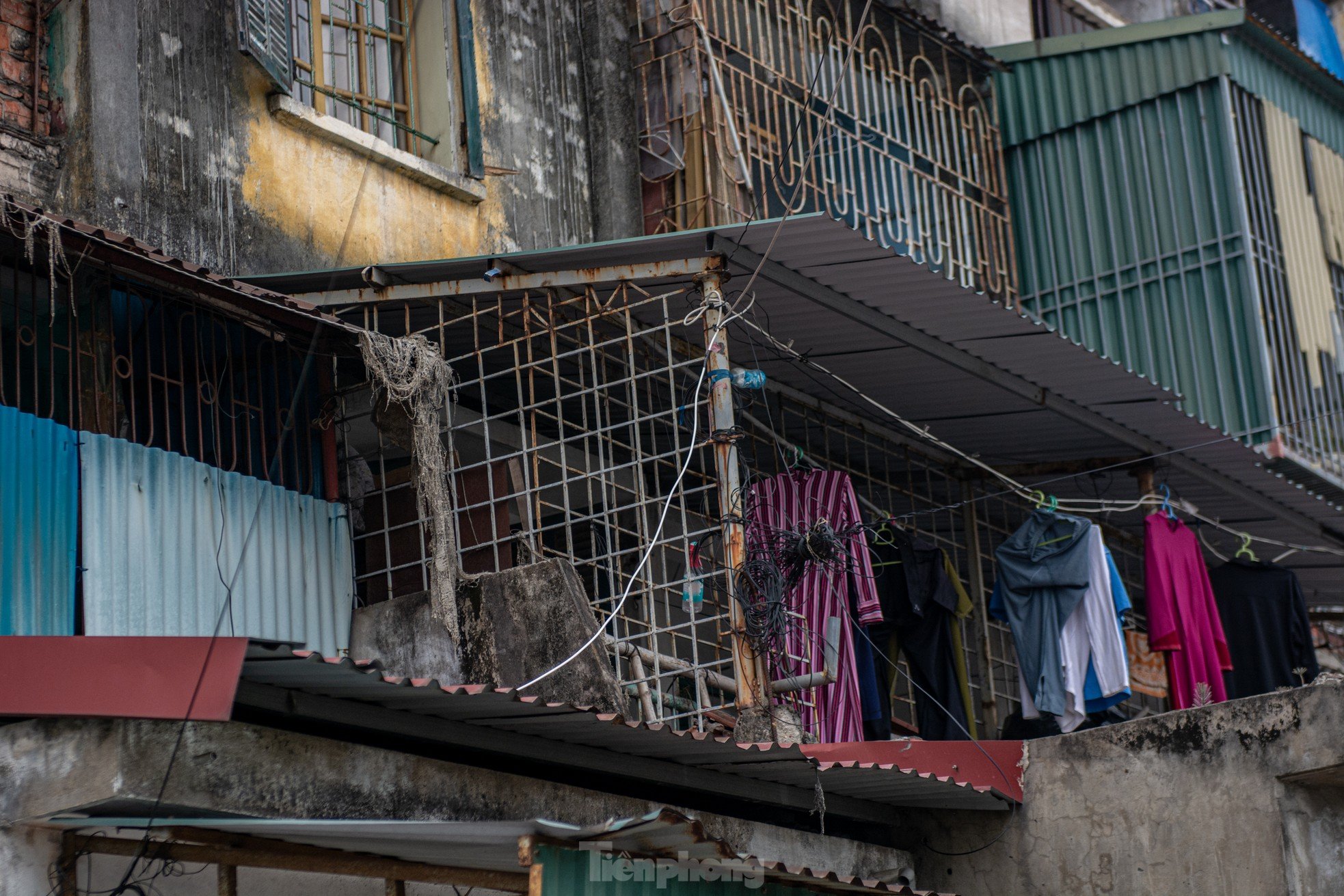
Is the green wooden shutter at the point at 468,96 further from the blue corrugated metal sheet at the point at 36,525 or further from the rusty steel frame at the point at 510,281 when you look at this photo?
the blue corrugated metal sheet at the point at 36,525

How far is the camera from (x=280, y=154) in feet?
26.1

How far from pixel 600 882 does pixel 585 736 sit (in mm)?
1171

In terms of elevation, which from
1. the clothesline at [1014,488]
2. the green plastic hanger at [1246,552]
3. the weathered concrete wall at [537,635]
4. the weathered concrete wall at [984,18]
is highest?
the weathered concrete wall at [984,18]

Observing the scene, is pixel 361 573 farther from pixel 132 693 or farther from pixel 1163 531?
pixel 1163 531

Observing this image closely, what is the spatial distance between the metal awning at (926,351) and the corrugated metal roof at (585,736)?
6.37 feet

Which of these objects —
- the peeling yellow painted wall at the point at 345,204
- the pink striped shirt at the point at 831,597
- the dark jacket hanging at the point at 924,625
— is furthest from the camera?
the dark jacket hanging at the point at 924,625

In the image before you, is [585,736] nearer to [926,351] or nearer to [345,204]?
[926,351]

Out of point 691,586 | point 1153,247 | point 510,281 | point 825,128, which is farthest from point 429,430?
point 1153,247

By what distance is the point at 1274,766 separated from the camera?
6953mm

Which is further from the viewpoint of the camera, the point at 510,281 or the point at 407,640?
the point at 510,281

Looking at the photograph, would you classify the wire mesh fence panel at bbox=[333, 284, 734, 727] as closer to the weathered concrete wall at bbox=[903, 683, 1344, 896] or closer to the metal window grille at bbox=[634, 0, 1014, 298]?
the metal window grille at bbox=[634, 0, 1014, 298]

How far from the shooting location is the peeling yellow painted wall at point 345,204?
25.8 feet

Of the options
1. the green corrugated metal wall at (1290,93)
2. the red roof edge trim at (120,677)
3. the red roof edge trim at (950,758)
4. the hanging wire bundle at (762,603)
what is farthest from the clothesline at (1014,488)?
the red roof edge trim at (120,677)

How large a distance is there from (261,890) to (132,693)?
1312 mm
